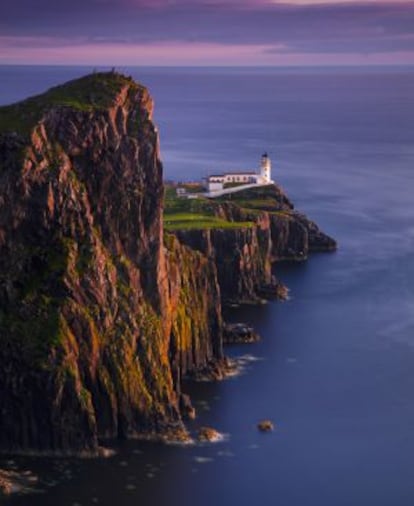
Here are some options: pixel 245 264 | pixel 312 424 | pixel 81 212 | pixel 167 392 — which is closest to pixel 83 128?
pixel 81 212

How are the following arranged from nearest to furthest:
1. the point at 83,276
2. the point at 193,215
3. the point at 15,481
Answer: the point at 15,481, the point at 83,276, the point at 193,215

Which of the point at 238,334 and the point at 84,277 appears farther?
the point at 238,334

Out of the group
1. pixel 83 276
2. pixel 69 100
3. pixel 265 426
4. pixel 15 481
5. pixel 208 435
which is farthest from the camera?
pixel 69 100

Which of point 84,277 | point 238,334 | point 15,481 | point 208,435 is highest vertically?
point 84,277

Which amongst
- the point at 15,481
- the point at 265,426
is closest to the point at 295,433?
the point at 265,426

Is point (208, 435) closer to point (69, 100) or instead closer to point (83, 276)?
point (83, 276)

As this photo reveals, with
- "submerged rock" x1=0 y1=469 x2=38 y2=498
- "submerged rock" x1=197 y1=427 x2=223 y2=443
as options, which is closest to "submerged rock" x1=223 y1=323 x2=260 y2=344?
"submerged rock" x1=197 y1=427 x2=223 y2=443

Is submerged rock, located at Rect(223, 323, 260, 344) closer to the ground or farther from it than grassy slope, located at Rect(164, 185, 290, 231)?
closer to the ground

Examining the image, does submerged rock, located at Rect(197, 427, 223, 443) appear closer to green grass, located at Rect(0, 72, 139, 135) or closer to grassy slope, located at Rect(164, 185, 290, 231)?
green grass, located at Rect(0, 72, 139, 135)
